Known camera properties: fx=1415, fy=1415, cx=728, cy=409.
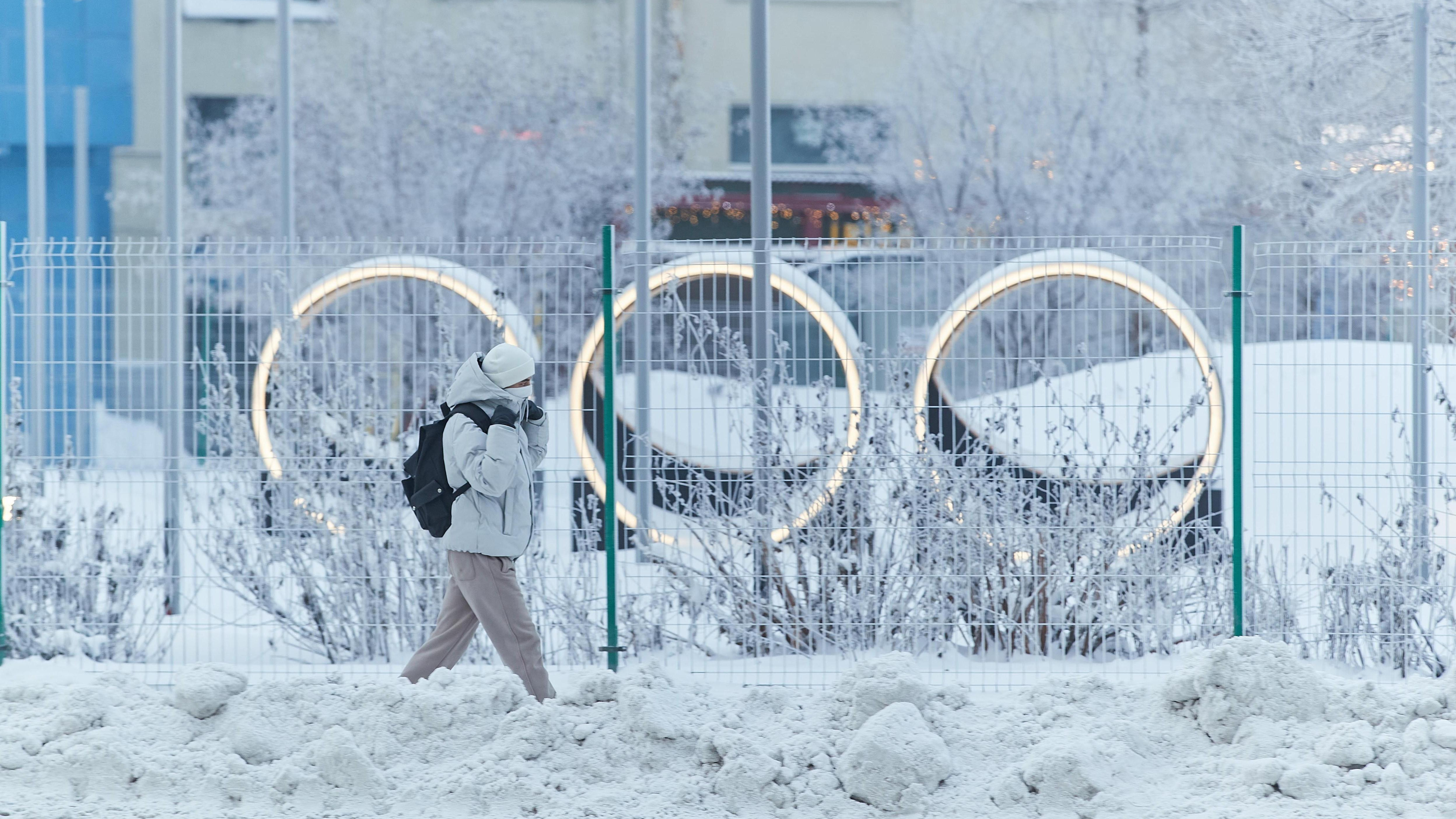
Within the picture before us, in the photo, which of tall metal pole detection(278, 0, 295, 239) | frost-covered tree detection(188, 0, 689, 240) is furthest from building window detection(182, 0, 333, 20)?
tall metal pole detection(278, 0, 295, 239)

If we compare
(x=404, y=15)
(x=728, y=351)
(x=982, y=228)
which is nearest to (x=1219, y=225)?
(x=982, y=228)

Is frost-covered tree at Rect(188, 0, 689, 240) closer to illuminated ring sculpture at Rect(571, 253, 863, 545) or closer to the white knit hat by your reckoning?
illuminated ring sculpture at Rect(571, 253, 863, 545)

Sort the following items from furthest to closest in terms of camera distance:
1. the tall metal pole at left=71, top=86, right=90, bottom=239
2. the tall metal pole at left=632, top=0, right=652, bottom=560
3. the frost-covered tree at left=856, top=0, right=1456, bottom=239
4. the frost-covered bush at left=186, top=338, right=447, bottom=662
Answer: the tall metal pole at left=71, top=86, right=90, bottom=239
the frost-covered tree at left=856, top=0, right=1456, bottom=239
the frost-covered bush at left=186, top=338, right=447, bottom=662
the tall metal pole at left=632, top=0, right=652, bottom=560

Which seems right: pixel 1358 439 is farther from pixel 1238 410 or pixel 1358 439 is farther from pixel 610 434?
pixel 610 434

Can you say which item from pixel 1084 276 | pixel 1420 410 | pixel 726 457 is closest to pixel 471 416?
pixel 726 457

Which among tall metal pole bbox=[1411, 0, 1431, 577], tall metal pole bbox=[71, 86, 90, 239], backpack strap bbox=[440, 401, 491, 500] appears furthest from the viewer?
tall metal pole bbox=[71, 86, 90, 239]

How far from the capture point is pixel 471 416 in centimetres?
531

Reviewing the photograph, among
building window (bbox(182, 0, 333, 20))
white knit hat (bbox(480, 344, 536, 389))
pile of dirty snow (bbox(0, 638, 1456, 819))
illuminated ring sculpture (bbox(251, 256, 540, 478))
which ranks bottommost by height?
pile of dirty snow (bbox(0, 638, 1456, 819))

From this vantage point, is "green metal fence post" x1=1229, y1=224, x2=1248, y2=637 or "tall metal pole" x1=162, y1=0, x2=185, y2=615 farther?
"tall metal pole" x1=162, y1=0, x2=185, y2=615

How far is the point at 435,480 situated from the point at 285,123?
5328 millimetres

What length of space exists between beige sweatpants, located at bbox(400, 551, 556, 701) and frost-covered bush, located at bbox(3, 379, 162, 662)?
1869mm

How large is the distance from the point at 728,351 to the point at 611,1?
1829 centimetres

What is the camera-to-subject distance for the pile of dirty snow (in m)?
4.80

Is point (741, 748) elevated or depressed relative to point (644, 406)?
depressed
